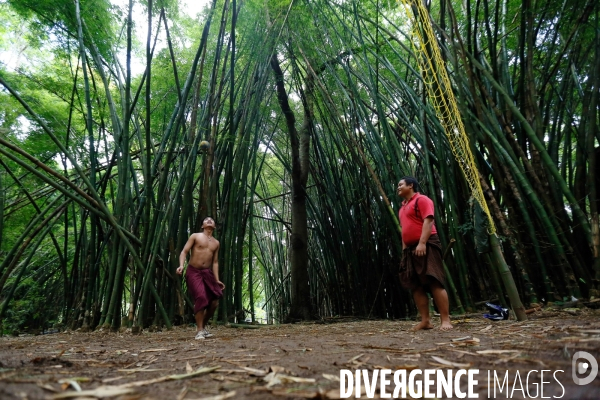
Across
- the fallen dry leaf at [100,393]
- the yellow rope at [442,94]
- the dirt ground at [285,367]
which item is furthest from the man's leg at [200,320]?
the yellow rope at [442,94]

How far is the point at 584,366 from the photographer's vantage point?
110 centimetres

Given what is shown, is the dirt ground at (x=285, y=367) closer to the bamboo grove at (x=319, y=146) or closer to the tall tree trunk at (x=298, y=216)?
the bamboo grove at (x=319, y=146)

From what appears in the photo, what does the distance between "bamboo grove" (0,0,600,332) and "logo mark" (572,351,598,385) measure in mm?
1379

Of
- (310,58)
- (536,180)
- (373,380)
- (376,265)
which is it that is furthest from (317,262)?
(373,380)

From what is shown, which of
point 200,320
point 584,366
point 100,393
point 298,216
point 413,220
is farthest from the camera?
point 298,216

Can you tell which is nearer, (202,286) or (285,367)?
(285,367)

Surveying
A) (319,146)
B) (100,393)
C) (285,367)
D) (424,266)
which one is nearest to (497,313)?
(424,266)

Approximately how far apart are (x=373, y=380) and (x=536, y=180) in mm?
2535

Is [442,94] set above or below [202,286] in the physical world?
above

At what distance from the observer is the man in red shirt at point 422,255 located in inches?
99.3

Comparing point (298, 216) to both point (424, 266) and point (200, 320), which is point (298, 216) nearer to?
point (200, 320)

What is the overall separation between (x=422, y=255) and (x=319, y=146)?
2.98m

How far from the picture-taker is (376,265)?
490cm

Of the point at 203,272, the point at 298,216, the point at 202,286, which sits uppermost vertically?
the point at 298,216
